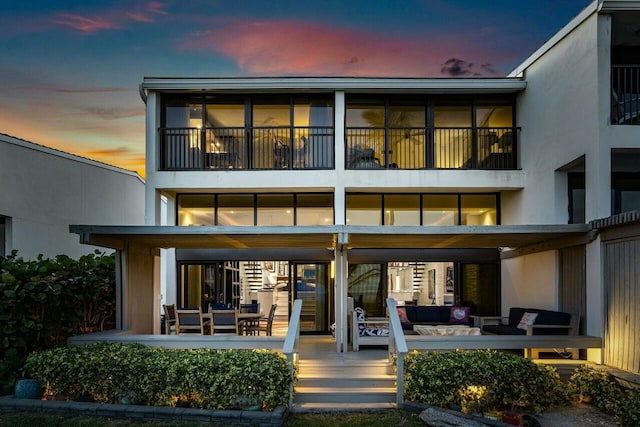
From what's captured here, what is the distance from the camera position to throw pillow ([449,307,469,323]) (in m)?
13.3

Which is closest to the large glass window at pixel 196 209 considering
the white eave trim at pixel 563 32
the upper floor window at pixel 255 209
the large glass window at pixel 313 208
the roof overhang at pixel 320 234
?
the upper floor window at pixel 255 209

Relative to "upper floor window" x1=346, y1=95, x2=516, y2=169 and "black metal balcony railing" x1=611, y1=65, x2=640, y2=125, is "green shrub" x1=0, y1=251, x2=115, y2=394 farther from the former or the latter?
"black metal balcony railing" x1=611, y1=65, x2=640, y2=125

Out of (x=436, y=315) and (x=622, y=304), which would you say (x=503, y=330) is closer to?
(x=436, y=315)

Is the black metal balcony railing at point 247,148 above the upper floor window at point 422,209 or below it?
above

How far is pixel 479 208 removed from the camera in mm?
15148

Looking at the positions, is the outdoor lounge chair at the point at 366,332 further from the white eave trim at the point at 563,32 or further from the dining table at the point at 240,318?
the white eave trim at the point at 563,32

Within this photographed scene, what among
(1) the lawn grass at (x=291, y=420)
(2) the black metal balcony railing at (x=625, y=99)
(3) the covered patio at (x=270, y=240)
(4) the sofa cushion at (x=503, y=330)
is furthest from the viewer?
(4) the sofa cushion at (x=503, y=330)

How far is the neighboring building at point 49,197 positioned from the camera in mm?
15505

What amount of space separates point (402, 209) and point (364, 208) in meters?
1.08

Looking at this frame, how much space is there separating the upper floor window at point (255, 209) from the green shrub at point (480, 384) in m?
7.27

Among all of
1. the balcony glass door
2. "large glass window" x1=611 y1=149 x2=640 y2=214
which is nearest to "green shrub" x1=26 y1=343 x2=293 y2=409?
the balcony glass door

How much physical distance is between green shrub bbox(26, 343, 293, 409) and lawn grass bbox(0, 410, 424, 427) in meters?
0.46

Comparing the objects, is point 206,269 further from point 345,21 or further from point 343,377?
point 345,21

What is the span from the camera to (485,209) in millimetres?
15141
